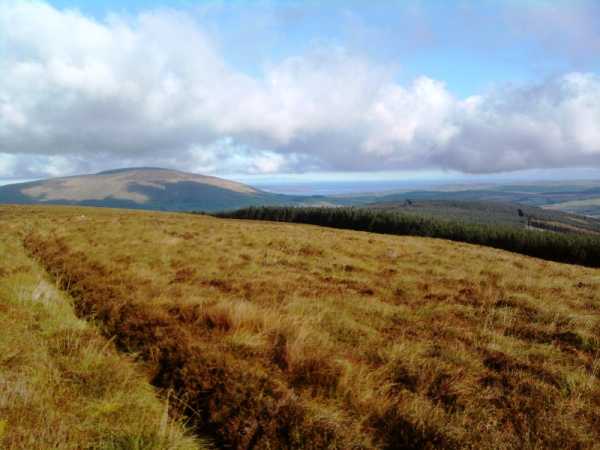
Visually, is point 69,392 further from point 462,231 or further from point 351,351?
point 462,231

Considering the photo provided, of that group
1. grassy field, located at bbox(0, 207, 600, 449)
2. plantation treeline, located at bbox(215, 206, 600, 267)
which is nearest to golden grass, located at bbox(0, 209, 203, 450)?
grassy field, located at bbox(0, 207, 600, 449)

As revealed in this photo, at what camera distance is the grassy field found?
3.46 meters

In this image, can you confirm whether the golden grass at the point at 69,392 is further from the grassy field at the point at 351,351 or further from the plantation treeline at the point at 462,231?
the plantation treeline at the point at 462,231

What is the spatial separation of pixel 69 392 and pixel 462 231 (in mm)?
108921

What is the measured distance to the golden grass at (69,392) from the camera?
304cm

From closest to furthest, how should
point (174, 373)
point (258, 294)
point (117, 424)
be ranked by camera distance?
point (117, 424) → point (174, 373) → point (258, 294)

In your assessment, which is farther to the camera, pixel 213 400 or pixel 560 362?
pixel 560 362

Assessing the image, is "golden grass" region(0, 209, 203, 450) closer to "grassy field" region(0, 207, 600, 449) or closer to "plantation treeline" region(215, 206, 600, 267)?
"grassy field" region(0, 207, 600, 449)

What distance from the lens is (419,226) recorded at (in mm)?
104312

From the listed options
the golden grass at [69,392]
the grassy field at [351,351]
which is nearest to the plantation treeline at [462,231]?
the grassy field at [351,351]

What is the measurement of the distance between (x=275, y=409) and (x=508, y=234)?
342 feet

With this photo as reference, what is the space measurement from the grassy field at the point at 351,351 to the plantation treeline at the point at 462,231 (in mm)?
80729

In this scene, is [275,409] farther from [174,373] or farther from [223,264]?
[223,264]

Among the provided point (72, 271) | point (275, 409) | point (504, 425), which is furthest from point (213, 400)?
point (72, 271)
